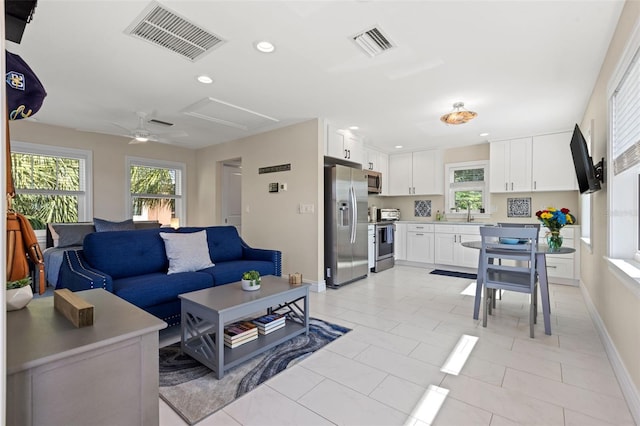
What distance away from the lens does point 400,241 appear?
20.3 feet

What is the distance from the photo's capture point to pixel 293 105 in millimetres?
3770

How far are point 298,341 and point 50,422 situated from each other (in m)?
1.87

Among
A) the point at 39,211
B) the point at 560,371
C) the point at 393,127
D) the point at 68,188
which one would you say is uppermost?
the point at 393,127

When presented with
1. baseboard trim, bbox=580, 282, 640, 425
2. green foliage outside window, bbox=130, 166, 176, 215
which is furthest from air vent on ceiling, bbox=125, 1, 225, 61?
green foliage outside window, bbox=130, 166, 176, 215

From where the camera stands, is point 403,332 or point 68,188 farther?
point 68,188

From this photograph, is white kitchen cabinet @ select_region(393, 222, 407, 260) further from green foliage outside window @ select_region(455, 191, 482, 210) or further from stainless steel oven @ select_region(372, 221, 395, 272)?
green foliage outside window @ select_region(455, 191, 482, 210)

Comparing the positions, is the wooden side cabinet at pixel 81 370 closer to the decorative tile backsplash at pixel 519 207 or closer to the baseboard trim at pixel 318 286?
the baseboard trim at pixel 318 286

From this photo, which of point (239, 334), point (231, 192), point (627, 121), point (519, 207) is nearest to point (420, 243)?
point (519, 207)

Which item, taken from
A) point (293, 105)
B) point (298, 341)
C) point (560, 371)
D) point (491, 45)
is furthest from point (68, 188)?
point (560, 371)

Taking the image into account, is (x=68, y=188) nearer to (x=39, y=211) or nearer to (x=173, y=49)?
(x=39, y=211)

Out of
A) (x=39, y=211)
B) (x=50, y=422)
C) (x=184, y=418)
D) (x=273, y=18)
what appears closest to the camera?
(x=50, y=422)

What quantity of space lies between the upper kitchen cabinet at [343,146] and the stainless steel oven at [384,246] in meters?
1.31

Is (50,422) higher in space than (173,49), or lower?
lower

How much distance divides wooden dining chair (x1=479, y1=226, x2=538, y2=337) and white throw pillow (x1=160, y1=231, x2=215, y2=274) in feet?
9.18
